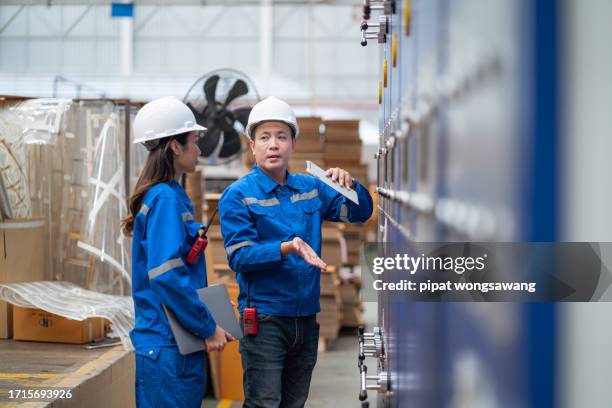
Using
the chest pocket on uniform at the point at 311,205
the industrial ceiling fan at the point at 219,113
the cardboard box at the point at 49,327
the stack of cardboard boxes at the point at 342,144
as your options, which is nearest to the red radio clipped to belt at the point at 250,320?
the chest pocket on uniform at the point at 311,205

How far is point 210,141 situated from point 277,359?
3.03 meters

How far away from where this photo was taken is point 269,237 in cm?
271

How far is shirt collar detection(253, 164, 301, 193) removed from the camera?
2.72 meters

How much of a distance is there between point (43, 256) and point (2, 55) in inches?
583

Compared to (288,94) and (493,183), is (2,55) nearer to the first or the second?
(288,94)

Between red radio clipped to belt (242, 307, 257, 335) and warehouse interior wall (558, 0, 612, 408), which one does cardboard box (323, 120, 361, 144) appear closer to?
red radio clipped to belt (242, 307, 257, 335)

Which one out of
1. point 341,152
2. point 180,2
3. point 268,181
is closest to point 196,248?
point 268,181

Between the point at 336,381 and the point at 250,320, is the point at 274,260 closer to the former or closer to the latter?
the point at 250,320

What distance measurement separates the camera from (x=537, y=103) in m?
0.63

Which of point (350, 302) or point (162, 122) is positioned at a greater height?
point (162, 122)

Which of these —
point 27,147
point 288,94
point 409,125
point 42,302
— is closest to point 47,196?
point 27,147

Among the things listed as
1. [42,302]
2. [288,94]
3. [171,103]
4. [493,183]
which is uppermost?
[288,94]

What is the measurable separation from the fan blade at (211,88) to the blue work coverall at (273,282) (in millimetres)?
2813

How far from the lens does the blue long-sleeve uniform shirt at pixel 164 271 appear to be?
2383 millimetres
